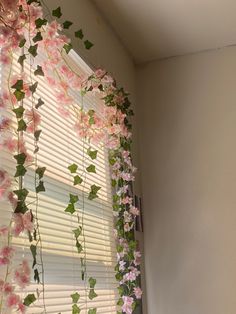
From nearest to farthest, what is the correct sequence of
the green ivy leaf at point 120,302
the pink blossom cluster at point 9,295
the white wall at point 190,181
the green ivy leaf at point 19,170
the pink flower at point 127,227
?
the pink blossom cluster at point 9,295
the green ivy leaf at point 19,170
the green ivy leaf at point 120,302
the pink flower at point 127,227
the white wall at point 190,181

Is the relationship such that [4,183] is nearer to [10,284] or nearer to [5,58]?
[10,284]

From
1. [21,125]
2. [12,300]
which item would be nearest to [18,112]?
[21,125]

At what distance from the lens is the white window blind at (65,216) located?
143 cm

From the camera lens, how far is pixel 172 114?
2729 mm

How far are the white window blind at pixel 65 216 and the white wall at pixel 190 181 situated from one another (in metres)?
0.59

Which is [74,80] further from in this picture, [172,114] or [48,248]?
[172,114]

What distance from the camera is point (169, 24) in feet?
8.14

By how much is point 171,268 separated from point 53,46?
4.92 ft

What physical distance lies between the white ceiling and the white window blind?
0.49m

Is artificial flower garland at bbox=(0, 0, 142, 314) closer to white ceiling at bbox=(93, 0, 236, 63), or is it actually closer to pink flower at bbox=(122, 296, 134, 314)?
pink flower at bbox=(122, 296, 134, 314)

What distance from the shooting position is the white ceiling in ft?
7.59

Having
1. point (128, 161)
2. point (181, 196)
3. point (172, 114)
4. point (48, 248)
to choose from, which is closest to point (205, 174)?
point (181, 196)

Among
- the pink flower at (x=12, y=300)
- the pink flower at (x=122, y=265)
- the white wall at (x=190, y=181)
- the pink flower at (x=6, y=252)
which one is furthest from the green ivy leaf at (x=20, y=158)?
the white wall at (x=190, y=181)

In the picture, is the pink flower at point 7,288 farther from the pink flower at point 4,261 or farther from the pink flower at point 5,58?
the pink flower at point 5,58
